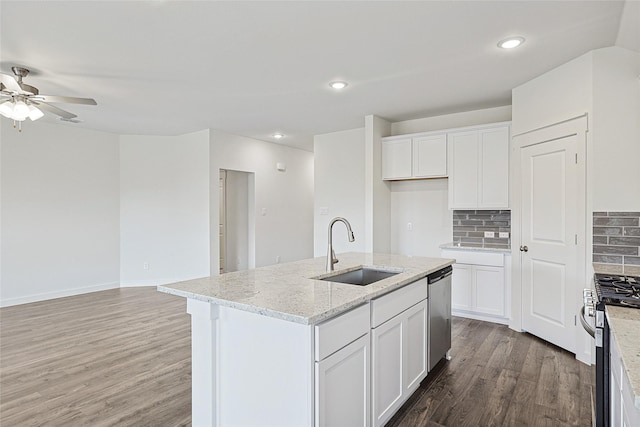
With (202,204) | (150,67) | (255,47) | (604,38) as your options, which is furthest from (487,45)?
(202,204)

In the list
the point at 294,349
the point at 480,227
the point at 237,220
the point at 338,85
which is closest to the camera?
the point at 294,349

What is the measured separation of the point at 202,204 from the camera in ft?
19.1

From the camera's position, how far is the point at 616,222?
9.14ft

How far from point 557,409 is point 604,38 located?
105 inches

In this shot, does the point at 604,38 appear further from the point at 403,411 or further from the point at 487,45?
the point at 403,411

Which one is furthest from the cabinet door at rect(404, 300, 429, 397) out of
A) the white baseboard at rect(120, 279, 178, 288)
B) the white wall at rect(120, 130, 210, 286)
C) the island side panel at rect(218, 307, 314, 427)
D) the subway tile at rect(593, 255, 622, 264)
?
the white baseboard at rect(120, 279, 178, 288)

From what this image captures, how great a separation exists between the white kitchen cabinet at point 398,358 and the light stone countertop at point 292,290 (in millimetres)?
167

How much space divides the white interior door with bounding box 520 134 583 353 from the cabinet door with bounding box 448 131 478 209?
0.66m

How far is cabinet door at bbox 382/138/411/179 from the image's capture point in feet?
15.6

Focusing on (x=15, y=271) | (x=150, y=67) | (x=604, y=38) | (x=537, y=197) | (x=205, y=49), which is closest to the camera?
(x=604, y=38)

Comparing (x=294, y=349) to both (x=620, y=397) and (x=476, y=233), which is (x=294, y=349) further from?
(x=476, y=233)

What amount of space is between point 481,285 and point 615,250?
57.9 inches

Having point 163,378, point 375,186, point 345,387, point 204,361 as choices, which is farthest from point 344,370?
point 375,186

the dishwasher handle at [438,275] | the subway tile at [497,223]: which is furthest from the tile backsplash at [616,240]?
the subway tile at [497,223]
